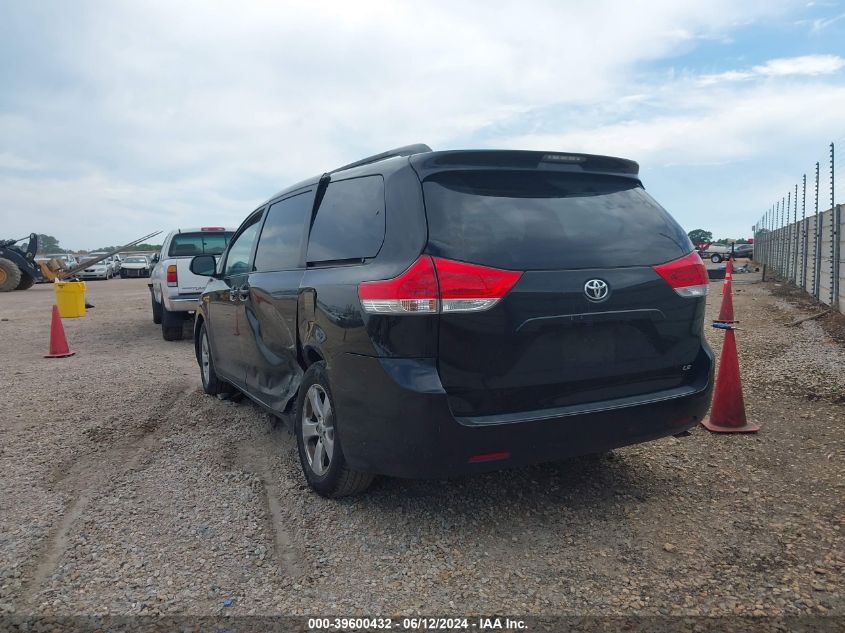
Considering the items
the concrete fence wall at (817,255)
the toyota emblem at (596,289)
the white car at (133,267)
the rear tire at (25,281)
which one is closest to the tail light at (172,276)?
the toyota emblem at (596,289)

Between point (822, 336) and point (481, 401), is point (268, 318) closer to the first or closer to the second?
point (481, 401)

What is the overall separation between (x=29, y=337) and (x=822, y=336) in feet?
41.2

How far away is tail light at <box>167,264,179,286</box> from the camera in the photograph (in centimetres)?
1056

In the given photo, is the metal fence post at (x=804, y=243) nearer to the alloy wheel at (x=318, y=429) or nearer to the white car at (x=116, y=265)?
the alloy wheel at (x=318, y=429)

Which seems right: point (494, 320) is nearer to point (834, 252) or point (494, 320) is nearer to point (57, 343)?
point (57, 343)

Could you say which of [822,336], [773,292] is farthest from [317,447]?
[773,292]

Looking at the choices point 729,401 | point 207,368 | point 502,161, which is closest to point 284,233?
point 502,161

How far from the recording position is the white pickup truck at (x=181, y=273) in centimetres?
1054

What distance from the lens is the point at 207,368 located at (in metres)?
6.44

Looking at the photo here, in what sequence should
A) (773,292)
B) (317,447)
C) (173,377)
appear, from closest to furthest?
(317,447) < (173,377) < (773,292)

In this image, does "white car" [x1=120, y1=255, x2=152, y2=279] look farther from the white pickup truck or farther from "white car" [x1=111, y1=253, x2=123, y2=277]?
the white pickup truck

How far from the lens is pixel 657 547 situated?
3.09 m

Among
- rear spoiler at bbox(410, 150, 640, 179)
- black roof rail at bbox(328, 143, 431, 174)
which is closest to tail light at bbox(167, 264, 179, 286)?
black roof rail at bbox(328, 143, 431, 174)

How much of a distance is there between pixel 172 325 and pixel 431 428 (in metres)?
8.86
